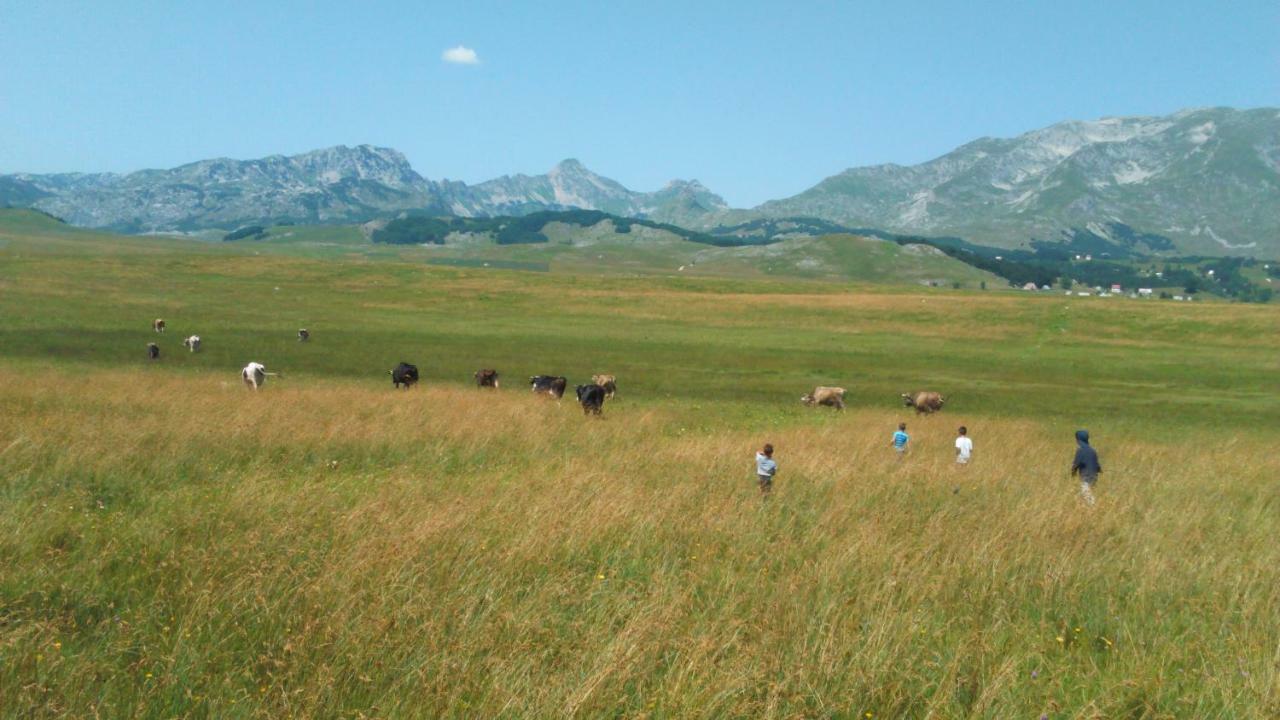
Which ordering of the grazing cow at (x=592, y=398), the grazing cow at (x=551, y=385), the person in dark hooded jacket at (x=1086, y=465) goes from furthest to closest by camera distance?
the grazing cow at (x=551, y=385)
the grazing cow at (x=592, y=398)
the person in dark hooded jacket at (x=1086, y=465)

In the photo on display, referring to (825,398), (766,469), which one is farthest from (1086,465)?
(825,398)

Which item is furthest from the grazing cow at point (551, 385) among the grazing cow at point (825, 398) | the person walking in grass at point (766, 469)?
the person walking in grass at point (766, 469)

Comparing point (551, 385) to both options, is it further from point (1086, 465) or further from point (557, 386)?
point (1086, 465)

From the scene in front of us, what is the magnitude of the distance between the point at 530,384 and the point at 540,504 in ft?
101

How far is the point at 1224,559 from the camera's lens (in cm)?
806

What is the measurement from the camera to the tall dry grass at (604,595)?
5285mm

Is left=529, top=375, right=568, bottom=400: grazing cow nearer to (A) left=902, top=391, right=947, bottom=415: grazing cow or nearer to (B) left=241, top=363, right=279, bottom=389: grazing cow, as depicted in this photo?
(B) left=241, top=363, right=279, bottom=389: grazing cow

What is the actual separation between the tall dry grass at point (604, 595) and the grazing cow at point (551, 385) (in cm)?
2161

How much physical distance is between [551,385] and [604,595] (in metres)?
28.5

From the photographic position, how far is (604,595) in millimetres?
6758

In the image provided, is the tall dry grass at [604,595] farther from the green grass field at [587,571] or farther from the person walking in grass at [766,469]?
the person walking in grass at [766,469]

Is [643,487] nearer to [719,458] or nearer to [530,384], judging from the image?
[719,458]

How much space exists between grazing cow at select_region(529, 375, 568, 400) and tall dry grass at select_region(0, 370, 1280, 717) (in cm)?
2161

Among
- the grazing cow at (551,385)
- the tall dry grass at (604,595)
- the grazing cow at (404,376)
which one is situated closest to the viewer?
the tall dry grass at (604,595)
